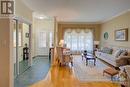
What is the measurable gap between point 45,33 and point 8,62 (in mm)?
9524

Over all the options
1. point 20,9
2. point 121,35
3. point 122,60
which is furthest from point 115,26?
point 20,9

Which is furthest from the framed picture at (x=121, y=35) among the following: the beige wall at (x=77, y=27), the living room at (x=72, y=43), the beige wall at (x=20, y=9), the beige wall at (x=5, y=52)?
the beige wall at (x=5, y=52)

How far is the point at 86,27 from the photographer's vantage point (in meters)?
15.1

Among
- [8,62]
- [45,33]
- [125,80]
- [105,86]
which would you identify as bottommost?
[105,86]

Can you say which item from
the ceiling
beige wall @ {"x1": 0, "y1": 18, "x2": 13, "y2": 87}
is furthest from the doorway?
→ beige wall @ {"x1": 0, "y1": 18, "x2": 13, "y2": 87}

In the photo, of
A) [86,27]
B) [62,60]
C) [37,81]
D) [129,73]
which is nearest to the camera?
[129,73]

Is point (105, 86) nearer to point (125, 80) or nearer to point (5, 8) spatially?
point (125, 80)

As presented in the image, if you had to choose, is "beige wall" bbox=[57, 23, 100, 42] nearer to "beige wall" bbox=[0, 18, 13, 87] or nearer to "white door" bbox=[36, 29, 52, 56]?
"white door" bbox=[36, 29, 52, 56]

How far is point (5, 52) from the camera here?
4555 mm

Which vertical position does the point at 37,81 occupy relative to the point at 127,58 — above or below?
below

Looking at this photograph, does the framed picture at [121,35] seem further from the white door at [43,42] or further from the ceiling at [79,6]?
the white door at [43,42]

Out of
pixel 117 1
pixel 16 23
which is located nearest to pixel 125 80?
pixel 117 1

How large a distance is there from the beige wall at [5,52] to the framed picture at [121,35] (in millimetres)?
6341

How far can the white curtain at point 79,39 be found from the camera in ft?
49.9
